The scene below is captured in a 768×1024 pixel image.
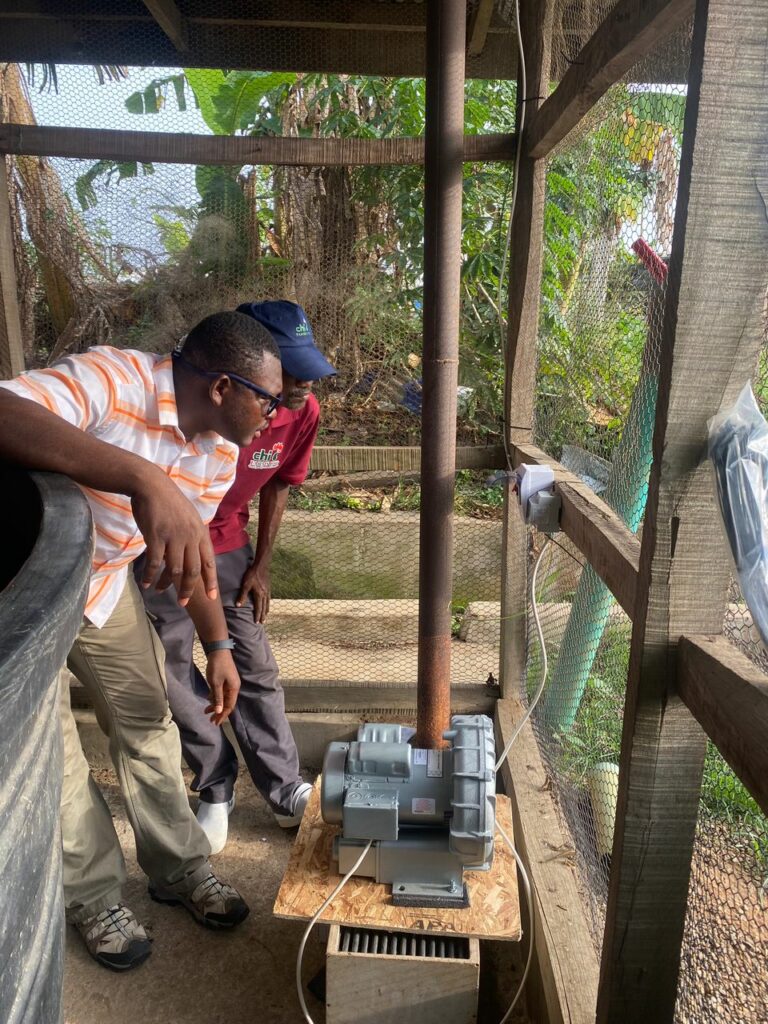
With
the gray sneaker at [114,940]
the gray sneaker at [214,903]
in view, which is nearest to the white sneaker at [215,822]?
the gray sneaker at [214,903]

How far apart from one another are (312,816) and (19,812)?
1.77m

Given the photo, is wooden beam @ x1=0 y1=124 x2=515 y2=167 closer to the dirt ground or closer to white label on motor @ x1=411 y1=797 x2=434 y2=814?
white label on motor @ x1=411 y1=797 x2=434 y2=814

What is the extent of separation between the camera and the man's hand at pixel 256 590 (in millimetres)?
2688

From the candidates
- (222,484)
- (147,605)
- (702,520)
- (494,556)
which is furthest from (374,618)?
(702,520)

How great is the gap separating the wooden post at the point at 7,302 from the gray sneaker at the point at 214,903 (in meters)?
1.85

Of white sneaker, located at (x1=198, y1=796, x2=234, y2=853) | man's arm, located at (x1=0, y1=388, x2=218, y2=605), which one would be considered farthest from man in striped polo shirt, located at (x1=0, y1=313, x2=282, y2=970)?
white sneaker, located at (x1=198, y1=796, x2=234, y2=853)

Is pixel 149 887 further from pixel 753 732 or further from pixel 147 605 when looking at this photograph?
pixel 753 732

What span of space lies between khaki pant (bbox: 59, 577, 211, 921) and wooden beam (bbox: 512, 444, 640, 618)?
48.3 inches

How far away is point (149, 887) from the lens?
8.11 feet

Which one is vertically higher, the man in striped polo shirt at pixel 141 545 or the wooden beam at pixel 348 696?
the man in striped polo shirt at pixel 141 545

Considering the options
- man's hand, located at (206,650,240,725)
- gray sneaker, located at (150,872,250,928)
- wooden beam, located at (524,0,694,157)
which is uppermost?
wooden beam, located at (524,0,694,157)

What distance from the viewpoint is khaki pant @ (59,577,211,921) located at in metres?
2.10

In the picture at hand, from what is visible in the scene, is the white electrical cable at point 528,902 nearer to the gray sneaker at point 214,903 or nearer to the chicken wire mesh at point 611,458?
the chicken wire mesh at point 611,458

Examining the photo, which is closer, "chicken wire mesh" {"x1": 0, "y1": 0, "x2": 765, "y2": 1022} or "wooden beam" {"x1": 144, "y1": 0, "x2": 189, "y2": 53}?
"chicken wire mesh" {"x1": 0, "y1": 0, "x2": 765, "y2": 1022}
